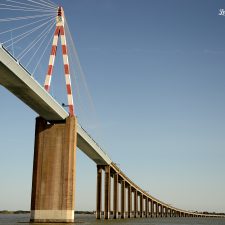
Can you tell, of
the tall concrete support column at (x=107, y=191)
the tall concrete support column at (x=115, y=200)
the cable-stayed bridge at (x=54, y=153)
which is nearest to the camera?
the cable-stayed bridge at (x=54, y=153)

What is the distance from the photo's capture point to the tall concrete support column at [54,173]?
2149 inches

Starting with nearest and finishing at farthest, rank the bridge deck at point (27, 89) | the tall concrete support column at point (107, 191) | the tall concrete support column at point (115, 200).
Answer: the bridge deck at point (27, 89) < the tall concrete support column at point (107, 191) < the tall concrete support column at point (115, 200)

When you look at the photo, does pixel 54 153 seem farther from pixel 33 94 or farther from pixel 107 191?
pixel 107 191

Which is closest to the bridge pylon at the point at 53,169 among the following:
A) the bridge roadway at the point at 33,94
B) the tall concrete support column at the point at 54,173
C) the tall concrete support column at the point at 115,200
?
the tall concrete support column at the point at 54,173

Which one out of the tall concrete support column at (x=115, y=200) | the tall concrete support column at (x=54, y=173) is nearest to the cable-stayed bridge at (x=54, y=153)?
the tall concrete support column at (x=54, y=173)

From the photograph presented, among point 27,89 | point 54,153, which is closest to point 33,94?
point 27,89

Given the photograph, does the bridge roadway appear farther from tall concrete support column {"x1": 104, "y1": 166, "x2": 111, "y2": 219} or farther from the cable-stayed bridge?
tall concrete support column {"x1": 104, "y1": 166, "x2": 111, "y2": 219}

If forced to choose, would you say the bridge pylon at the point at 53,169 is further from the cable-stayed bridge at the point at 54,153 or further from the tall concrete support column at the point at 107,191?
the tall concrete support column at the point at 107,191

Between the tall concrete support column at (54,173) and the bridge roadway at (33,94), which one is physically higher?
the bridge roadway at (33,94)

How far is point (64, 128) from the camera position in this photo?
5681 cm

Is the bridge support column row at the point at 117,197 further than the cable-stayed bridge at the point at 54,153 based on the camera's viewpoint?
Yes

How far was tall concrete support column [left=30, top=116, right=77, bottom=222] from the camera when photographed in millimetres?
54594

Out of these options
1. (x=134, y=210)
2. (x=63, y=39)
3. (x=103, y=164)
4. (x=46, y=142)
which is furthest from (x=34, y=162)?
(x=134, y=210)

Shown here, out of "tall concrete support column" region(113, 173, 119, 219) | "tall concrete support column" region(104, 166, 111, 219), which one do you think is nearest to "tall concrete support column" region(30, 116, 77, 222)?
"tall concrete support column" region(104, 166, 111, 219)
